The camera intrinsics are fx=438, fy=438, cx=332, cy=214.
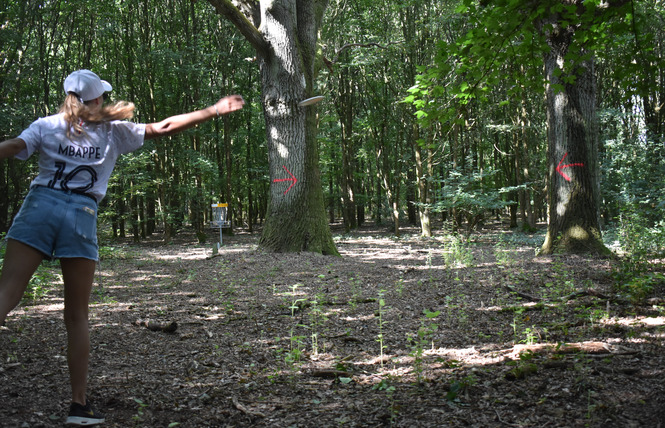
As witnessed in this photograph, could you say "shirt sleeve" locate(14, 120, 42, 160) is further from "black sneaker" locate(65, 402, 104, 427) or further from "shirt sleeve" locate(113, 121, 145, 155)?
"black sneaker" locate(65, 402, 104, 427)

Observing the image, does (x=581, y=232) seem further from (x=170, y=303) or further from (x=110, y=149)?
(x=110, y=149)

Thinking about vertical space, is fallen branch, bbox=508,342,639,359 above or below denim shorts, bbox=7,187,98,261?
below

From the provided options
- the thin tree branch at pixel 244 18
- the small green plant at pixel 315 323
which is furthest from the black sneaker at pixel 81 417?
the thin tree branch at pixel 244 18

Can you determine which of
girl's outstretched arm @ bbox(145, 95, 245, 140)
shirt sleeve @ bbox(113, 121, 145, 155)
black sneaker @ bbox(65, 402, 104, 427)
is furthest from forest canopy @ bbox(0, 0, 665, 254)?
black sneaker @ bbox(65, 402, 104, 427)

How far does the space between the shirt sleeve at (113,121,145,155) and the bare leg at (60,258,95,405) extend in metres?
0.74

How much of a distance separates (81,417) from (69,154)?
146 centimetres

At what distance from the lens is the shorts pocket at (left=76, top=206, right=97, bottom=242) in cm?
241

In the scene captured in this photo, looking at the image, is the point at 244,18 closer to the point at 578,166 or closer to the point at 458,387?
the point at 578,166

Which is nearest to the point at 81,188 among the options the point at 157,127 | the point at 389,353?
the point at 157,127

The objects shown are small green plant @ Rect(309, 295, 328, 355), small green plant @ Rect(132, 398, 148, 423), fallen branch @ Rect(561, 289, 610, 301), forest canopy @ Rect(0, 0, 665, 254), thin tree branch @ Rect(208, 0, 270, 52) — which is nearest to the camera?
small green plant @ Rect(132, 398, 148, 423)

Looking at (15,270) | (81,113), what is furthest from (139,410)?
(81,113)

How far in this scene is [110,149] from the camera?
2652 mm

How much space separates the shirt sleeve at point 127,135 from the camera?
270 centimetres

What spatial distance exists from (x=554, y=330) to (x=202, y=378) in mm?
3025
